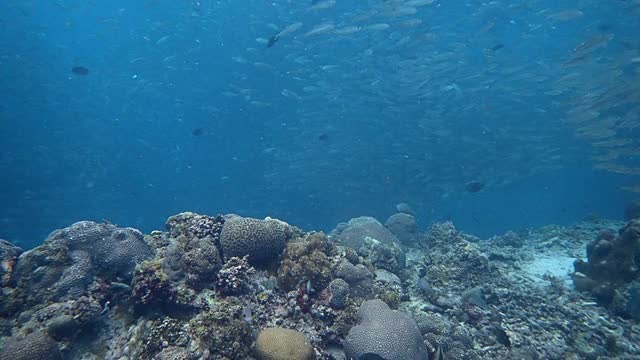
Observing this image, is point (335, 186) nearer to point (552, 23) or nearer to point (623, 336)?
point (552, 23)

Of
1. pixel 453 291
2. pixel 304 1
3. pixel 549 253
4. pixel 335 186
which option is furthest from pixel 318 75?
pixel 453 291

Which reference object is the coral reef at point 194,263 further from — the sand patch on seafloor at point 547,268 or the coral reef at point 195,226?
the sand patch on seafloor at point 547,268

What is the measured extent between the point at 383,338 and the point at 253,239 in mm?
2967

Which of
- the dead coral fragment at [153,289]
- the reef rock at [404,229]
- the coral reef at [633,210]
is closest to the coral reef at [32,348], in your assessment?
the dead coral fragment at [153,289]

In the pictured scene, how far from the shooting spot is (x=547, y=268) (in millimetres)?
14203

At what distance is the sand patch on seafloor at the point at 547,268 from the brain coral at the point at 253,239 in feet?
32.0

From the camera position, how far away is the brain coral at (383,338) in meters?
5.98

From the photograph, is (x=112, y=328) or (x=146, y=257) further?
(x=146, y=257)

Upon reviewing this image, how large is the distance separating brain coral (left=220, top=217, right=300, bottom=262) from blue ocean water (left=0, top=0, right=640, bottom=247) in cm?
1380

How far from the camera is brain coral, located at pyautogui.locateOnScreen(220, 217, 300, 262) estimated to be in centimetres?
725

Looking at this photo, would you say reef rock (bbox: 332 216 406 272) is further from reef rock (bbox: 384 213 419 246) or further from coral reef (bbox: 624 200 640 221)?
coral reef (bbox: 624 200 640 221)

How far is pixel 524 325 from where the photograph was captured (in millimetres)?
9102

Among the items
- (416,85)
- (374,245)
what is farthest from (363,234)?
(416,85)

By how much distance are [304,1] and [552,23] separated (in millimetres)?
17180
